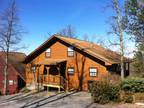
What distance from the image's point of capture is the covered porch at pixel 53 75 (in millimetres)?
27716

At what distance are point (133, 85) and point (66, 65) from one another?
37.8 ft

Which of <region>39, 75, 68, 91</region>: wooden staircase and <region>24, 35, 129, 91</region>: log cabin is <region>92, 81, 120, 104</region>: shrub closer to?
<region>24, 35, 129, 91</region>: log cabin

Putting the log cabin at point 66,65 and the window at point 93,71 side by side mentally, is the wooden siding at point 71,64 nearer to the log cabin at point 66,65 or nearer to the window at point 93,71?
the log cabin at point 66,65

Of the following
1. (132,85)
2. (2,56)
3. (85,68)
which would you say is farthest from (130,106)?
(2,56)

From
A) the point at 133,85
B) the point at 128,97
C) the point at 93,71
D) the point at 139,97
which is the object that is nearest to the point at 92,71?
the point at 93,71

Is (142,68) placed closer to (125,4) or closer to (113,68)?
(113,68)

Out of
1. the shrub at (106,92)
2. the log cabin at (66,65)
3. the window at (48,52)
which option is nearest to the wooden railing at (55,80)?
the log cabin at (66,65)

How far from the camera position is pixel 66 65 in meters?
29.8

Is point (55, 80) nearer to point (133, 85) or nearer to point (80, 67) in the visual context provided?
point (80, 67)

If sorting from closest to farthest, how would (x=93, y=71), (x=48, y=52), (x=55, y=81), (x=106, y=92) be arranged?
(x=106, y=92) → (x=93, y=71) → (x=55, y=81) → (x=48, y=52)

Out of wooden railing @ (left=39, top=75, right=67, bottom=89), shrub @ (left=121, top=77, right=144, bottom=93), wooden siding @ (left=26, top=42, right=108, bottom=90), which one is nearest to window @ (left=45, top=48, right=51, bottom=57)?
wooden siding @ (left=26, top=42, right=108, bottom=90)

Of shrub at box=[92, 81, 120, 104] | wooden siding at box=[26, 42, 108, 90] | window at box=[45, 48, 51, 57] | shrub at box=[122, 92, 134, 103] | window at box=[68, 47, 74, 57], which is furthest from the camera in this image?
window at box=[45, 48, 51, 57]

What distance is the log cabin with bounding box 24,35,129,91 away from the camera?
27344mm

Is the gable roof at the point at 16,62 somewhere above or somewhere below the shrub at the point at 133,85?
above
